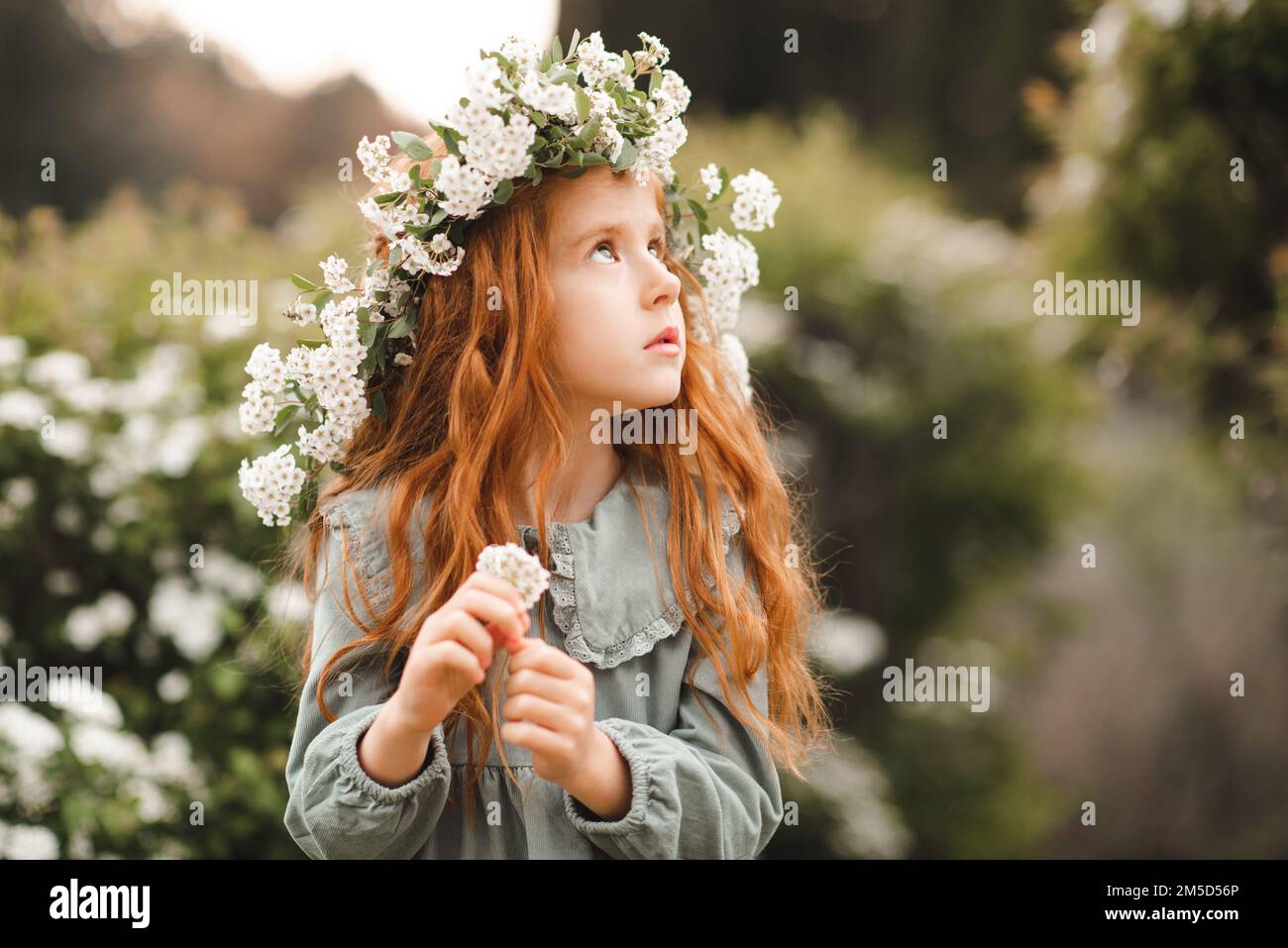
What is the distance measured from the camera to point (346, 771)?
5.42ft

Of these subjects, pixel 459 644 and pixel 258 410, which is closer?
pixel 459 644

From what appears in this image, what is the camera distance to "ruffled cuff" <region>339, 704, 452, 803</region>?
5.36ft

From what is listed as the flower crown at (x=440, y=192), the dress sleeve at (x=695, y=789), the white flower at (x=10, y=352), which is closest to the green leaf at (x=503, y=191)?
the flower crown at (x=440, y=192)

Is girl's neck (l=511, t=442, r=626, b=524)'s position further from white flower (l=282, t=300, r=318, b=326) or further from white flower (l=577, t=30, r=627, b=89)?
white flower (l=577, t=30, r=627, b=89)

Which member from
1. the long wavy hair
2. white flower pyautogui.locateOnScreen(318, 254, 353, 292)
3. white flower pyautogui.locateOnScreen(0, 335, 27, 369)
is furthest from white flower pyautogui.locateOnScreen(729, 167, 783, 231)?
white flower pyautogui.locateOnScreen(0, 335, 27, 369)

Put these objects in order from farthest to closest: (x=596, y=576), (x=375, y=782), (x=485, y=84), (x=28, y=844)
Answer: (x=28, y=844), (x=596, y=576), (x=485, y=84), (x=375, y=782)

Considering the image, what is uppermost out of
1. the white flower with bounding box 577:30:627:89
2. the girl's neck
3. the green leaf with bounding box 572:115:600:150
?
the white flower with bounding box 577:30:627:89

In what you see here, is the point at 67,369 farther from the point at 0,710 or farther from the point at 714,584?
the point at 714,584

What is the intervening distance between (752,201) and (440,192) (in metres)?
0.63

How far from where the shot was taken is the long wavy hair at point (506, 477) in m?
1.84

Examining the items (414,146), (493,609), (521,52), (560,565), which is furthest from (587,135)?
(493,609)

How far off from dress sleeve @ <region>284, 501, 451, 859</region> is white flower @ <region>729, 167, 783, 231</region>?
Result: 3.17ft

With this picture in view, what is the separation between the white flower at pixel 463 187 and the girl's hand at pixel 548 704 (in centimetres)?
75

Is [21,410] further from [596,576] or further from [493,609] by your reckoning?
[493,609]
